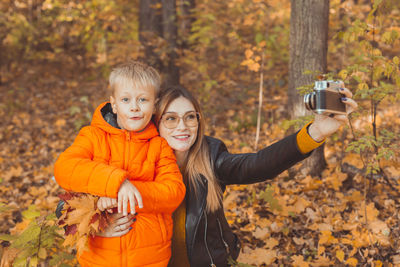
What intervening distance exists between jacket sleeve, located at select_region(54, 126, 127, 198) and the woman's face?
537 mm

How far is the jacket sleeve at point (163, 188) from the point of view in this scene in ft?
6.08

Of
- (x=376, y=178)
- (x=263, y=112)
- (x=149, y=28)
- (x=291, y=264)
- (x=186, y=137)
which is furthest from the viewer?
(x=149, y=28)

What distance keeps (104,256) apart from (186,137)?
0.91 m

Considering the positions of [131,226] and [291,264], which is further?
[291,264]

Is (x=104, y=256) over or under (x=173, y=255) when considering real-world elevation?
over

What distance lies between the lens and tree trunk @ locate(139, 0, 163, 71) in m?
7.25

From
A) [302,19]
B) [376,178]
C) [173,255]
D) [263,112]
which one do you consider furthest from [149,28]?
[173,255]

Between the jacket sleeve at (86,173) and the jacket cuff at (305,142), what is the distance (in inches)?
39.7

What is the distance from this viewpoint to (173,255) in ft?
7.67

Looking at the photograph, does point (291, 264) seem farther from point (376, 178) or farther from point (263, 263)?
point (376, 178)

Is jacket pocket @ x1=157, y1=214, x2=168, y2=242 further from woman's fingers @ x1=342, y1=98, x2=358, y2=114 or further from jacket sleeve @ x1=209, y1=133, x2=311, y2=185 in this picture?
woman's fingers @ x1=342, y1=98, x2=358, y2=114

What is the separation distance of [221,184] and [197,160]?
336 millimetres

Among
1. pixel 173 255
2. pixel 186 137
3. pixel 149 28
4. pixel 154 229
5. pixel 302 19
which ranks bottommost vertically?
pixel 173 255

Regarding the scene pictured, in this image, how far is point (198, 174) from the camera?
7.47 feet
